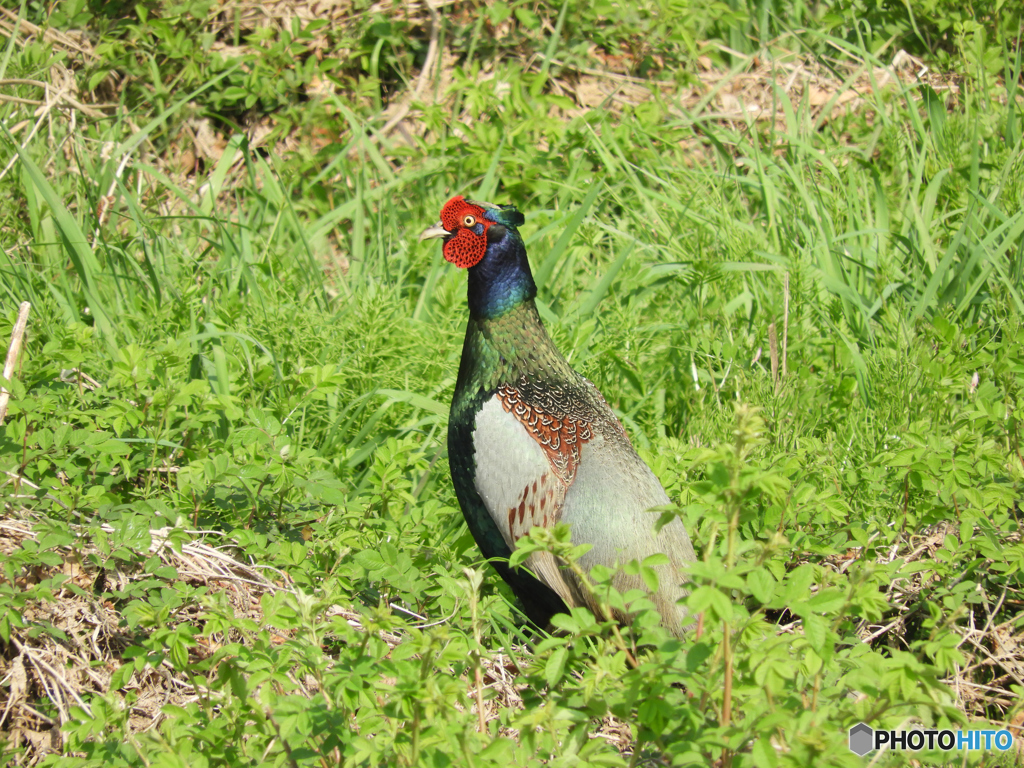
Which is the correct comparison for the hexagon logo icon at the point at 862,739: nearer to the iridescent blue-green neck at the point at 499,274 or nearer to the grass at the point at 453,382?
the grass at the point at 453,382

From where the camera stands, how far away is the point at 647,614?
64.7 inches

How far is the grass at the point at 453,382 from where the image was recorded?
5.44 feet

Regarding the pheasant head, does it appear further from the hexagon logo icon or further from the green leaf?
the hexagon logo icon

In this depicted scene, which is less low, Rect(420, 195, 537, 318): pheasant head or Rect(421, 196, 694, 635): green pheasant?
Rect(420, 195, 537, 318): pheasant head

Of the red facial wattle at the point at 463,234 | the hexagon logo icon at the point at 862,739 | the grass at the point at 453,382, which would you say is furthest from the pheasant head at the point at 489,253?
the hexagon logo icon at the point at 862,739

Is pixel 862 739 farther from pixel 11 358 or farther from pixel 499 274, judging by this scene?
pixel 11 358

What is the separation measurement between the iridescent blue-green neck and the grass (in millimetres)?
553

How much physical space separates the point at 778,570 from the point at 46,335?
278cm

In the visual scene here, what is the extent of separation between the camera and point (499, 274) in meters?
2.79

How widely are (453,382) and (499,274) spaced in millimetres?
776

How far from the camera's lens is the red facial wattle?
2797 millimetres

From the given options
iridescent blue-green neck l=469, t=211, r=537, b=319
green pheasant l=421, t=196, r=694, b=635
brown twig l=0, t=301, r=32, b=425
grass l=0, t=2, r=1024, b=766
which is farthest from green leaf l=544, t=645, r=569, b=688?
brown twig l=0, t=301, r=32, b=425

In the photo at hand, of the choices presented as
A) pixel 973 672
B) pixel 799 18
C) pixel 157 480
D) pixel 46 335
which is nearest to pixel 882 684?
pixel 973 672

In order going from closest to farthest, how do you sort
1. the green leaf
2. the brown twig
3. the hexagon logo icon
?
the green leaf
the hexagon logo icon
the brown twig
